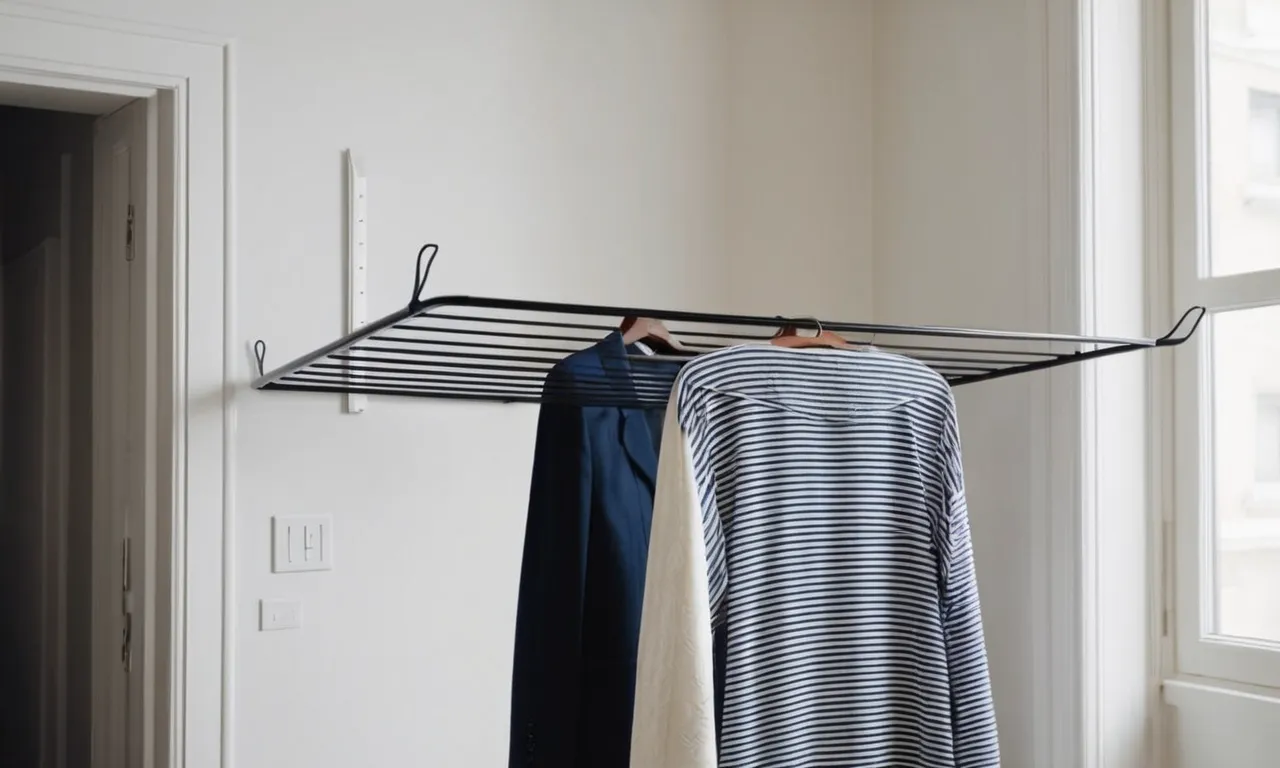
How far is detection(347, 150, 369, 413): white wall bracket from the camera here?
2039 millimetres

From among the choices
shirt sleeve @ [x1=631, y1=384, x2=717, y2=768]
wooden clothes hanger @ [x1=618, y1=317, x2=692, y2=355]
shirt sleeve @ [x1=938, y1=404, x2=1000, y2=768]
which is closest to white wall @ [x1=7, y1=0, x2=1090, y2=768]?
wooden clothes hanger @ [x1=618, y1=317, x2=692, y2=355]

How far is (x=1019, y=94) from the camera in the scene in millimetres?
2223

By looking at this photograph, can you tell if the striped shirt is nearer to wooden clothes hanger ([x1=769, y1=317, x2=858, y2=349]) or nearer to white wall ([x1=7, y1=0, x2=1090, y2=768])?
wooden clothes hanger ([x1=769, y1=317, x2=858, y2=349])

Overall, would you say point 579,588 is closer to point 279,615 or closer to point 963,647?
point 963,647

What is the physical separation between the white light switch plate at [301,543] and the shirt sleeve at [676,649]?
96cm
